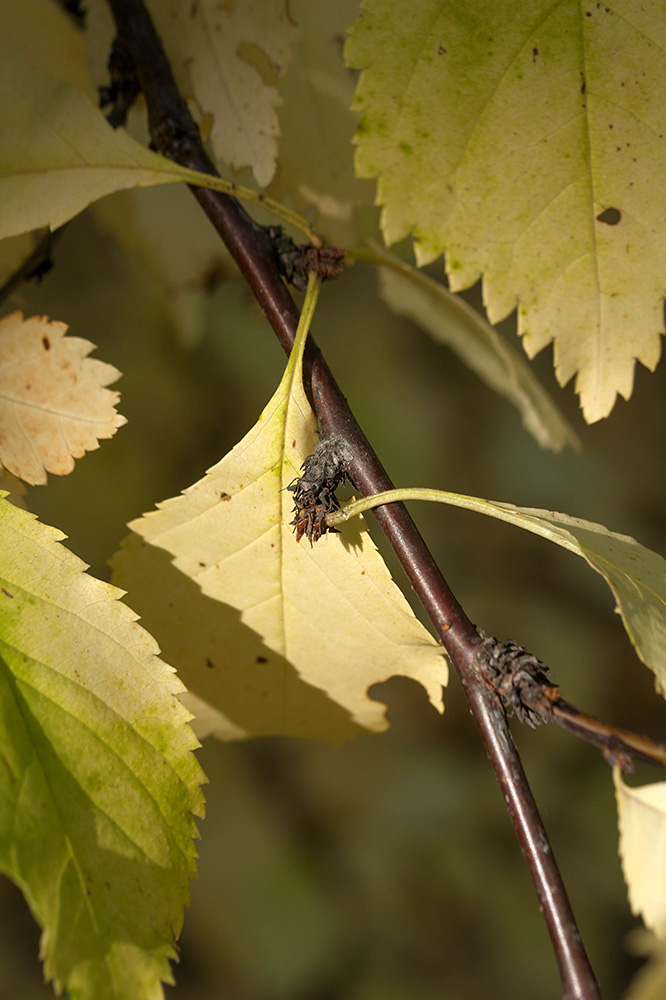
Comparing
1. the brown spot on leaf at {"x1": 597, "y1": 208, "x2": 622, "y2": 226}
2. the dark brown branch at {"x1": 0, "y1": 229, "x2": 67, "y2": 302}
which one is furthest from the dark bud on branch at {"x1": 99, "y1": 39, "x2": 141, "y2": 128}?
the brown spot on leaf at {"x1": 597, "y1": 208, "x2": 622, "y2": 226}

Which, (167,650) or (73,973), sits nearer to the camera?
(73,973)

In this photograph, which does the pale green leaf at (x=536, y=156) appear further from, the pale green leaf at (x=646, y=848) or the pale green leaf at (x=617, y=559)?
the pale green leaf at (x=646, y=848)

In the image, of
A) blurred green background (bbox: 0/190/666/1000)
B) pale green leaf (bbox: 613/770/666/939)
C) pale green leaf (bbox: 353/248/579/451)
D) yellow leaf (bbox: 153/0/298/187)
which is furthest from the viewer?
blurred green background (bbox: 0/190/666/1000)

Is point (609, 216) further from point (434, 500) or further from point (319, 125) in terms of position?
point (319, 125)

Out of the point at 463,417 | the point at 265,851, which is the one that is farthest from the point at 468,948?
the point at 463,417

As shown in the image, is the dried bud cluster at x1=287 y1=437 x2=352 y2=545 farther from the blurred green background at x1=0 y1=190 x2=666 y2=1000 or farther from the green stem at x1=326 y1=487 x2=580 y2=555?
the blurred green background at x1=0 y1=190 x2=666 y2=1000

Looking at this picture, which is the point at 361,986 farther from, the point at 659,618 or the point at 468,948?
the point at 659,618
